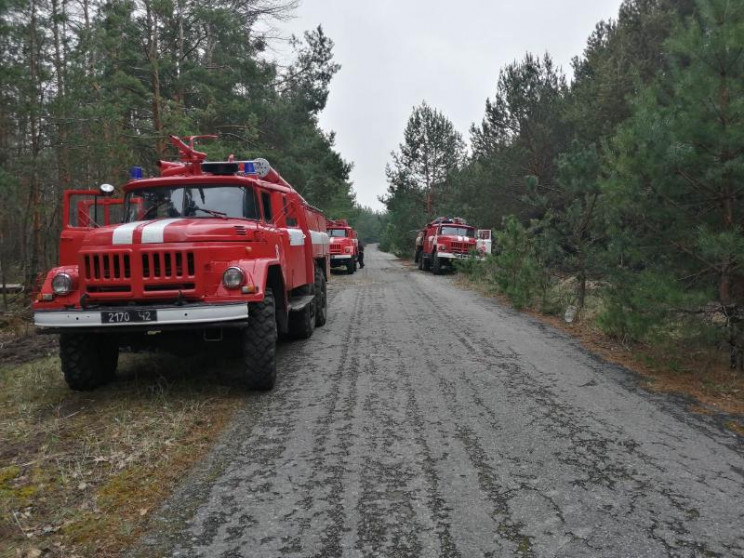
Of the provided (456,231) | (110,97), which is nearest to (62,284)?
(110,97)

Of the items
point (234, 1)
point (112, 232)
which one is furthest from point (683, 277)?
point (234, 1)

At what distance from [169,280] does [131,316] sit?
0.46 meters

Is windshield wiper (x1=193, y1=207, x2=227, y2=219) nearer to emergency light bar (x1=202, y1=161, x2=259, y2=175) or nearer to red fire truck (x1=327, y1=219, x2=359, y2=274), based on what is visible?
emergency light bar (x1=202, y1=161, x2=259, y2=175)

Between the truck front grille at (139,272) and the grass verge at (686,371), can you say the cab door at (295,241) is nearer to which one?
the truck front grille at (139,272)

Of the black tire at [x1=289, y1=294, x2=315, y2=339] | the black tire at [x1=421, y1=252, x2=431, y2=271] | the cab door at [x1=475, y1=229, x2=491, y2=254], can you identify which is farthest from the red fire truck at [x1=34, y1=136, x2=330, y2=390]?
the black tire at [x1=421, y1=252, x2=431, y2=271]

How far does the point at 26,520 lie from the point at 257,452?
1.47 metres

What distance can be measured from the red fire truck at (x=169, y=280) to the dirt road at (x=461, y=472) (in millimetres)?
909

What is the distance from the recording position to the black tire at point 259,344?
515 centimetres

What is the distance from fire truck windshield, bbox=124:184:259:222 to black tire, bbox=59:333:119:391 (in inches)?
58.4

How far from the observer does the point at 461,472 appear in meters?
3.56

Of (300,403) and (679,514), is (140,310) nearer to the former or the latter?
(300,403)

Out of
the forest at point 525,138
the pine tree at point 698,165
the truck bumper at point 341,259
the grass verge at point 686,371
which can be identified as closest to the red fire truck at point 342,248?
the truck bumper at point 341,259

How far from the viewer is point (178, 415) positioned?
4.63 metres

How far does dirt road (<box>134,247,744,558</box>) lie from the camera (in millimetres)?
2793
